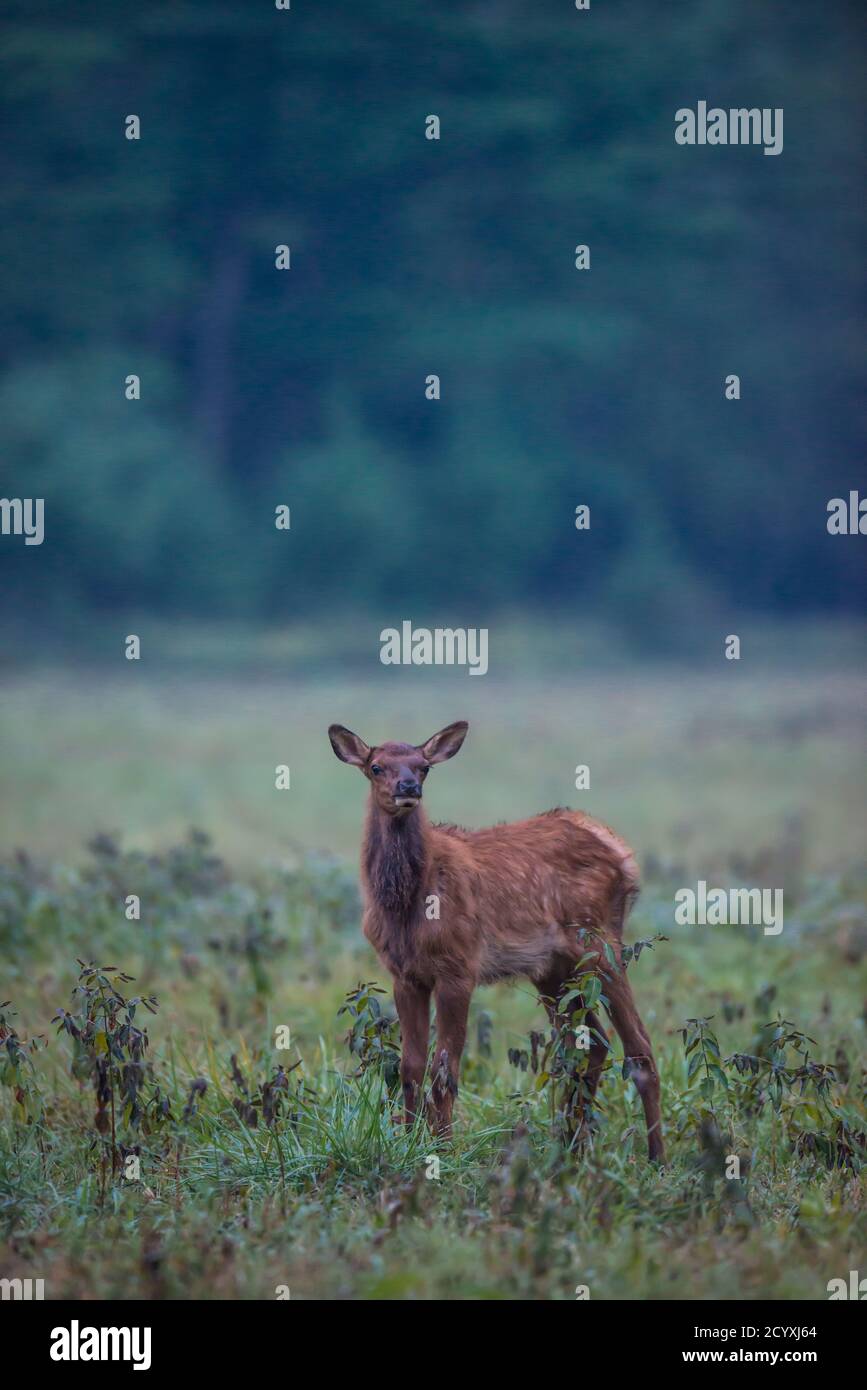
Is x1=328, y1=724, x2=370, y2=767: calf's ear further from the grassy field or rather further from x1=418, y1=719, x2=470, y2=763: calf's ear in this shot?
the grassy field

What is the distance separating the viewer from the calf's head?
724 centimetres

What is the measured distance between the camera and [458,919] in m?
7.33

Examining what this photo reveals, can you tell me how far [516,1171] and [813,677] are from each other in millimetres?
11345

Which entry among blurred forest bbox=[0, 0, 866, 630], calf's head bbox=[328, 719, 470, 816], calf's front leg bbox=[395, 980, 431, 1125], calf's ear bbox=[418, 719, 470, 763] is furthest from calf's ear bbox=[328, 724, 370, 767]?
blurred forest bbox=[0, 0, 866, 630]

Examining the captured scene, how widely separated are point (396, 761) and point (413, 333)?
963 centimetres

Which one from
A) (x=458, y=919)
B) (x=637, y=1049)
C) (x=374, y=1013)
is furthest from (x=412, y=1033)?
(x=637, y=1049)

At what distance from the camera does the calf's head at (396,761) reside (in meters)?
7.24

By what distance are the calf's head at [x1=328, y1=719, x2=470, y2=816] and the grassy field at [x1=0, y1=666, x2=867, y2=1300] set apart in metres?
1.01

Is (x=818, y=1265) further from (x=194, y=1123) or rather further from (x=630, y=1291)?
(x=194, y=1123)

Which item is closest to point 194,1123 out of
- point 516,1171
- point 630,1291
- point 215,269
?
point 516,1171

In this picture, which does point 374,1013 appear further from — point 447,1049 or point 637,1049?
point 637,1049

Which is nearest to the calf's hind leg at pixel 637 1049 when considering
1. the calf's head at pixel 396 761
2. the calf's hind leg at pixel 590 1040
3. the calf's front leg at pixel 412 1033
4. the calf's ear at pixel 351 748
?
the calf's hind leg at pixel 590 1040

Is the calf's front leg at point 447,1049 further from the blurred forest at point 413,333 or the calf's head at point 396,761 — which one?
the blurred forest at point 413,333

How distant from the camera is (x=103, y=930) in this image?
1120cm
